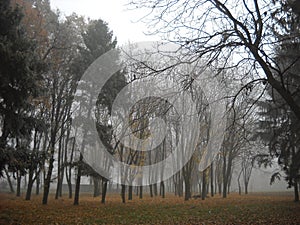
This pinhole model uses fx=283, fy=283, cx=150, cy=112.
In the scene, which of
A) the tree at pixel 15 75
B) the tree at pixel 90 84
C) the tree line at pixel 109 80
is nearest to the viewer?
the tree line at pixel 109 80

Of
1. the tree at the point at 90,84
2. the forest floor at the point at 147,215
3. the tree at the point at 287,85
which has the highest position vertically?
the tree at the point at 90,84

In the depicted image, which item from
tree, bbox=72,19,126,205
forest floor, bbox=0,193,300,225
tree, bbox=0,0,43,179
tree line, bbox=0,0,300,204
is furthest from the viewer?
tree, bbox=72,19,126,205

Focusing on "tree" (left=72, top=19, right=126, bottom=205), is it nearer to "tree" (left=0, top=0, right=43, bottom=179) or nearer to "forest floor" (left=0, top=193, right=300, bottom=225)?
"forest floor" (left=0, top=193, right=300, bottom=225)

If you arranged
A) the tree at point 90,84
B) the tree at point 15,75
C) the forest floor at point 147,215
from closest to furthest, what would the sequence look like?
the tree at point 15,75, the forest floor at point 147,215, the tree at point 90,84

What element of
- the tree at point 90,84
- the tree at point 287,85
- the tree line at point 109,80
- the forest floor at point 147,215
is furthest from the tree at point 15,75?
the tree at point 90,84

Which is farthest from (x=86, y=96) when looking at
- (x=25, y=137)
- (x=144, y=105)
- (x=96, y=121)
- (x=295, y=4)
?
(x=295, y=4)

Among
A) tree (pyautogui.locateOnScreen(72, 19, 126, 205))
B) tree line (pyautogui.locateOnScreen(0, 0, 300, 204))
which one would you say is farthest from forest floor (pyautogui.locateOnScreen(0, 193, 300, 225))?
tree (pyautogui.locateOnScreen(72, 19, 126, 205))

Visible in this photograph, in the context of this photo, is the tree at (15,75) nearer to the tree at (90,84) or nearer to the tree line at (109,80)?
the tree line at (109,80)

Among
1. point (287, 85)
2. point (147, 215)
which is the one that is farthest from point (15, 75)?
point (287, 85)

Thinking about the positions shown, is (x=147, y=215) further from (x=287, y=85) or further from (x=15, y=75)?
(x=287, y=85)

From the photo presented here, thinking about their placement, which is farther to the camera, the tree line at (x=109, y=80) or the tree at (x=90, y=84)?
the tree at (x=90, y=84)

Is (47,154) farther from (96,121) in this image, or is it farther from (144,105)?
(96,121)

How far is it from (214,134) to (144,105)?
17673mm

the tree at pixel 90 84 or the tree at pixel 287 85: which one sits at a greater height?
the tree at pixel 90 84
